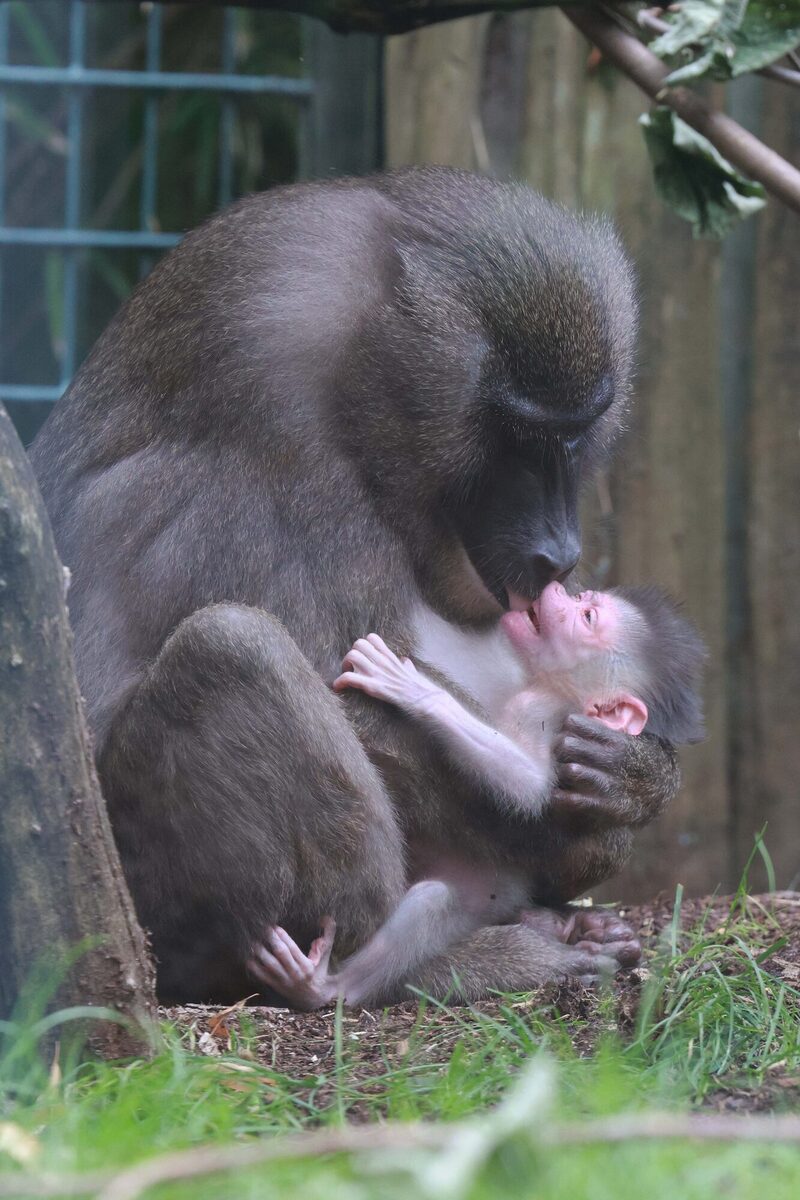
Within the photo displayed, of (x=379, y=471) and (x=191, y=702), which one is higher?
(x=379, y=471)

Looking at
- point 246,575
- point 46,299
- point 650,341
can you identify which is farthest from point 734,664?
point 46,299

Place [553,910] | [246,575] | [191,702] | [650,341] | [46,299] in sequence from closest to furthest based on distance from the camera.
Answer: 1. [191,702]
2. [246,575]
3. [553,910]
4. [650,341]
5. [46,299]

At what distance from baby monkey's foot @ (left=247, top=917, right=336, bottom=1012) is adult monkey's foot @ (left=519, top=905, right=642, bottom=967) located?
2.07 ft

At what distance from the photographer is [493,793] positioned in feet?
11.3

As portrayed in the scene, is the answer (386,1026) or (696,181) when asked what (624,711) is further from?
(696,181)

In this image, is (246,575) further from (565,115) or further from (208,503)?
(565,115)

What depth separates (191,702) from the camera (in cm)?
308

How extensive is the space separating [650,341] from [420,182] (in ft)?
4.33

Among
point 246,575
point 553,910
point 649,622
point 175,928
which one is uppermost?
point 246,575

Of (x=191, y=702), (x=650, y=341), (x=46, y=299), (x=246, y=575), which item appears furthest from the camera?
(x=46, y=299)

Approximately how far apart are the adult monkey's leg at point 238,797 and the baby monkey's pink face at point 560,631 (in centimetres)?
63

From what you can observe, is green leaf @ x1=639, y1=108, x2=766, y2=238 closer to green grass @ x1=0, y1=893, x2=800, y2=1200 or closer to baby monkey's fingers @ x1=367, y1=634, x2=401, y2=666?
baby monkey's fingers @ x1=367, y1=634, x2=401, y2=666

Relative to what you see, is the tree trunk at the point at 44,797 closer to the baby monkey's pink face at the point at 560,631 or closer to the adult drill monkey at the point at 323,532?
the adult drill monkey at the point at 323,532

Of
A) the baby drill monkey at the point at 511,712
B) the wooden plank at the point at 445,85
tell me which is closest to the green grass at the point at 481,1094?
the baby drill monkey at the point at 511,712
